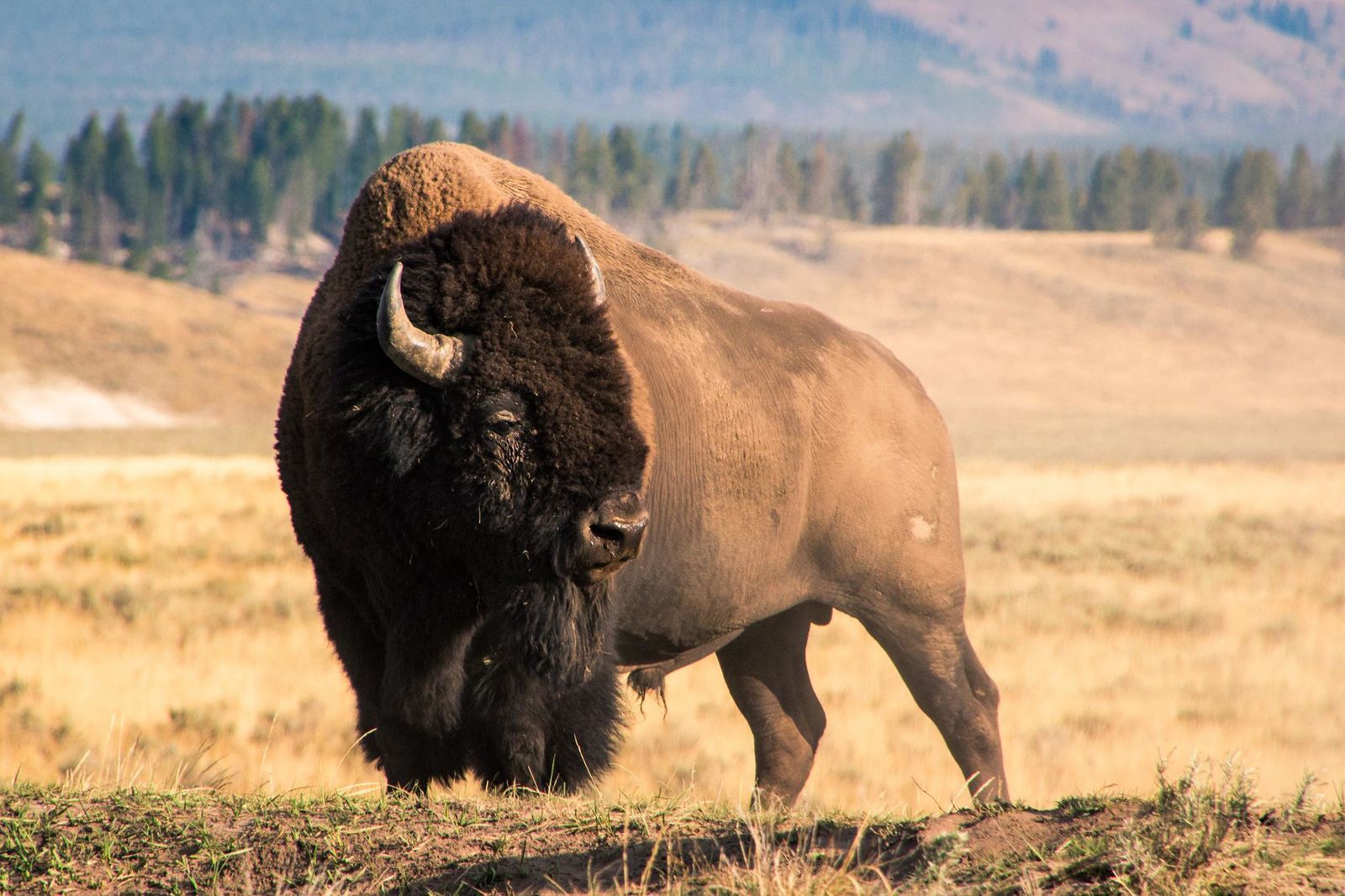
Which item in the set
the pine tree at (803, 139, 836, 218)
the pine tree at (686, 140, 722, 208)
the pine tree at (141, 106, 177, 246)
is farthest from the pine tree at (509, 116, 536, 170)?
the pine tree at (141, 106, 177, 246)

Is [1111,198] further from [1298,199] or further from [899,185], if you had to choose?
[899,185]

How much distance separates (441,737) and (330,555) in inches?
29.0

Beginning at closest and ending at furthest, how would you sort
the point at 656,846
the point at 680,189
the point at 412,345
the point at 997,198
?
the point at 656,846 → the point at 412,345 → the point at 680,189 → the point at 997,198

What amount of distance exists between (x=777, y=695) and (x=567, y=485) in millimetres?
2419

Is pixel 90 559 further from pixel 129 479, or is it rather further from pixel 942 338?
pixel 942 338

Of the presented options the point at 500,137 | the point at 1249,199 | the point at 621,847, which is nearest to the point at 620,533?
the point at 621,847

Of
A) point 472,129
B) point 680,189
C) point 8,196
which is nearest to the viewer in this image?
point 8,196

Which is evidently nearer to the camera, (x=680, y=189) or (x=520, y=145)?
(x=680, y=189)

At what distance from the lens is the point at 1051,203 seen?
11925 centimetres

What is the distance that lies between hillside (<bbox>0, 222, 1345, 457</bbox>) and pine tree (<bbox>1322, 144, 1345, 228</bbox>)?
1526 cm

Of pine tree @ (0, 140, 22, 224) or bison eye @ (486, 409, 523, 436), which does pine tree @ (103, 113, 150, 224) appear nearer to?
pine tree @ (0, 140, 22, 224)

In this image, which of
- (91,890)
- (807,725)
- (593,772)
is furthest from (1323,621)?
(91,890)

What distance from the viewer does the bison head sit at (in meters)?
4.02

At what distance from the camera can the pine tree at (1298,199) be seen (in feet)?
377
